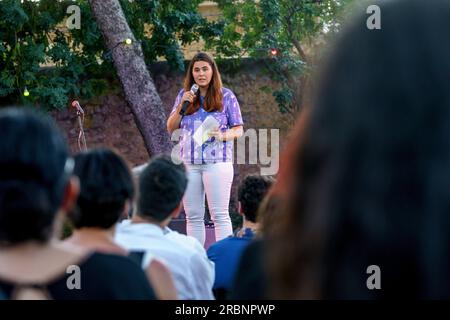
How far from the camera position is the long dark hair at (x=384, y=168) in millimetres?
871

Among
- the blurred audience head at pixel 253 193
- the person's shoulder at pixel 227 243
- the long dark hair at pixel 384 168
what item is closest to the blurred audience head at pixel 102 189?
the person's shoulder at pixel 227 243

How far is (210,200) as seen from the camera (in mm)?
5684

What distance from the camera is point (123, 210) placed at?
8.19 ft

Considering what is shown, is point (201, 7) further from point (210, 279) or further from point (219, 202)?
point (210, 279)

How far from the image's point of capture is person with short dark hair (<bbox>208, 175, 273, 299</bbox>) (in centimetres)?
311

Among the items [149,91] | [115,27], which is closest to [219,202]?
[149,91]

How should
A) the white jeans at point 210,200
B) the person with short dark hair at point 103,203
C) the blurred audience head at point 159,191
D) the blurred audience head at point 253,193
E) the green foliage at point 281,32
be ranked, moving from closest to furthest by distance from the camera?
1. the person with short dark hair at point 103,203
2. the blurred audience head at point 159,191
3. the blurred audience head at point 253,193
4. the white jeans at point 210,200
5. the green foliage at point 281,32

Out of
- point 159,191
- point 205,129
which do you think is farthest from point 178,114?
point 159,191

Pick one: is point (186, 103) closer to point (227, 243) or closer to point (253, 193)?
point (253, 193)

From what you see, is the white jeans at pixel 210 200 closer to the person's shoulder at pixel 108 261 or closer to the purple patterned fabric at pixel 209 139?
the purple patterned fabric at pixel 209 139

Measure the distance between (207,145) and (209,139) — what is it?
0.05 meters

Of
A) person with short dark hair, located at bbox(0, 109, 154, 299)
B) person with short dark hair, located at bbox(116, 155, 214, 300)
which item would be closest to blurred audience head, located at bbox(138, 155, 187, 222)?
person with short dark hair, located at bbox(116, 155, 214, 300)

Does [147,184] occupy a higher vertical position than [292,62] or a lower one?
lower

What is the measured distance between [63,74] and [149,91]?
1.58 metres
